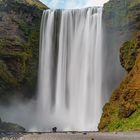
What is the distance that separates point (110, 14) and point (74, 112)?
18.3 m

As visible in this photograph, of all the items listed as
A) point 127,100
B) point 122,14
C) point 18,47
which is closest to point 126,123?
point 127,100

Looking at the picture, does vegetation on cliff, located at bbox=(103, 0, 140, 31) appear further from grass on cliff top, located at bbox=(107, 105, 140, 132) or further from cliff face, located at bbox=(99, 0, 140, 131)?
grass on cliff top, located at bbox=(107, 105, 140, 132)

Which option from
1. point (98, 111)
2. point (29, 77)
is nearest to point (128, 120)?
point (98, 111)

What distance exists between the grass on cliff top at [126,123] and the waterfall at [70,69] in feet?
71.7

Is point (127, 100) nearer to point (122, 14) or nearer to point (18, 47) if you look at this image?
point (122, 14)

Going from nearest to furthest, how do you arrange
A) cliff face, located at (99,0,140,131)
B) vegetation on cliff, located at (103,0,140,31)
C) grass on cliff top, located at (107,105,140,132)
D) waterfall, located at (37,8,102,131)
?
grass on cliff top, located at (107,105,140,132), cliff face, located at (99,0,140,131), vegetation on cliff, located at (103,0,140,31), waterfall, located at (37,8,102,131)

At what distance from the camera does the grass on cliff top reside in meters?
46.3

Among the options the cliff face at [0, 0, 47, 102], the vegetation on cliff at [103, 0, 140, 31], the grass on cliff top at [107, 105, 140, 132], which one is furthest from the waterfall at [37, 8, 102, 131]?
the grass on cliff top at [107, 105, 140, 132]

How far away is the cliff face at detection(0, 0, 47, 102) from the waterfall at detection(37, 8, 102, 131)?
5.55 feet

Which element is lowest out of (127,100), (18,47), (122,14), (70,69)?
(127,100)

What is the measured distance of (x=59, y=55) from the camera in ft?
271

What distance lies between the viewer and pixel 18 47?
274 ft

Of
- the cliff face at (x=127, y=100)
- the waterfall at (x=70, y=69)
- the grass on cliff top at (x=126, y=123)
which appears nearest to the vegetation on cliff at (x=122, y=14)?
the waterfall at (x=70, y=69)

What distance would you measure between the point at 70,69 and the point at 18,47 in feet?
35.1
